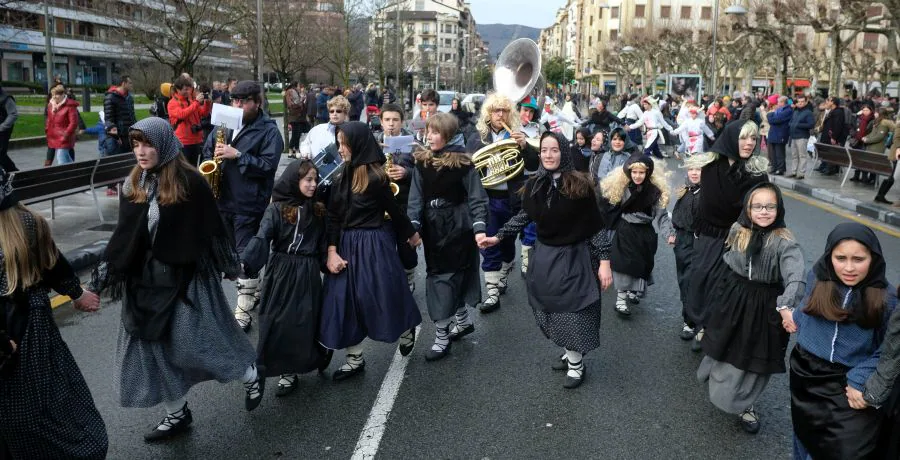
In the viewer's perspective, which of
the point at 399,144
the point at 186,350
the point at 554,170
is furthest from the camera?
the point at 399,144

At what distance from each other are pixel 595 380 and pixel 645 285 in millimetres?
1943

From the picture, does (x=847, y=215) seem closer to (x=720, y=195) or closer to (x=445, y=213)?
(x=720, y=195)

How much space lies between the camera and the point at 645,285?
6934 millimetres

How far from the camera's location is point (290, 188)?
4.80 m

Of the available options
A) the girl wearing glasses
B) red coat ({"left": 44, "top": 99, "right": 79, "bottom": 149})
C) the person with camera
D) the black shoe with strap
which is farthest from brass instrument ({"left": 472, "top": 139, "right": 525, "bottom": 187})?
red coat ({"left": 44, "top": 99, "right": 79, "bottom": 149})

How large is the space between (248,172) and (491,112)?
8.39 ft

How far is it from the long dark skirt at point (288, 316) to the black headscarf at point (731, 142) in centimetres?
300

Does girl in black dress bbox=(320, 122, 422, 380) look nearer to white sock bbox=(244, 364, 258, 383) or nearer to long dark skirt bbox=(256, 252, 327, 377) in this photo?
long dark skirt bbox=(256, 252, 327, 377)

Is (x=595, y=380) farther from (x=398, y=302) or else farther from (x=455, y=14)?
(x=455, y=14)

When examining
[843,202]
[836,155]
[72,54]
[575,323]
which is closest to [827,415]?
[575,323]

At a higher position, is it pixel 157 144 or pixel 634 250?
pixel 157 144

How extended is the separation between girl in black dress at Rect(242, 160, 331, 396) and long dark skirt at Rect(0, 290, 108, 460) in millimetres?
1351

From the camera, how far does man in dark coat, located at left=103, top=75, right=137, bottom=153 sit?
12461 millimetres

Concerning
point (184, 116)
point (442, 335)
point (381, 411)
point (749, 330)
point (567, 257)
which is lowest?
point (381, 411)
